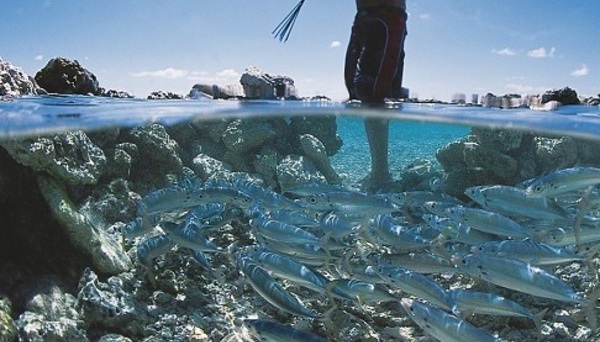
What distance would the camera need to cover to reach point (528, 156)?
1096 cm

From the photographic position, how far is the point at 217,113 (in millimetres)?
11133

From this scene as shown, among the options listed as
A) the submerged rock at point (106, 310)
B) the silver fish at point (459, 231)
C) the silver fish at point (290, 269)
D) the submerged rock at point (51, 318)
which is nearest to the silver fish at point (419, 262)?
the silver fish at point (459, 231)

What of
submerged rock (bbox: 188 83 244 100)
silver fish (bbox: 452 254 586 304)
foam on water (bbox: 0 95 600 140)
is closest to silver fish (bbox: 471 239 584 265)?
silver fish (bbox: 452 254 586 304)

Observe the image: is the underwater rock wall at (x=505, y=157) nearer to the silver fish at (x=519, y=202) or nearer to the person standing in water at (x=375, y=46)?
the person standing in water at (x=375, y=46)

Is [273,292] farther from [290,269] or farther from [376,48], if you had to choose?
[376,48]

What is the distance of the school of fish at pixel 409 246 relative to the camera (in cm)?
408

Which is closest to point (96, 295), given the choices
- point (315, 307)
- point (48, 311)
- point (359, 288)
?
point (48, 311)

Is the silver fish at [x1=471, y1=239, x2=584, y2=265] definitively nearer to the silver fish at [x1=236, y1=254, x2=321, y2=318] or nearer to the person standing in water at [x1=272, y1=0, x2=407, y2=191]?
the silver fish at [x1=236, y1=254, x2=321, y2=318]

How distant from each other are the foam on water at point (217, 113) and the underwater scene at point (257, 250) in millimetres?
53

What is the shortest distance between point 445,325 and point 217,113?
8342 mm

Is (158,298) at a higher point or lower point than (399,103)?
lower

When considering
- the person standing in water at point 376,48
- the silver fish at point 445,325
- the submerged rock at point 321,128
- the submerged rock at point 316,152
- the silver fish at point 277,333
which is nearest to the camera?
the silver fish at point 445,325

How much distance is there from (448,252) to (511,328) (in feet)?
5.15

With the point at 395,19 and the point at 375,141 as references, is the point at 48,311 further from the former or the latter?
the point at 375,141
